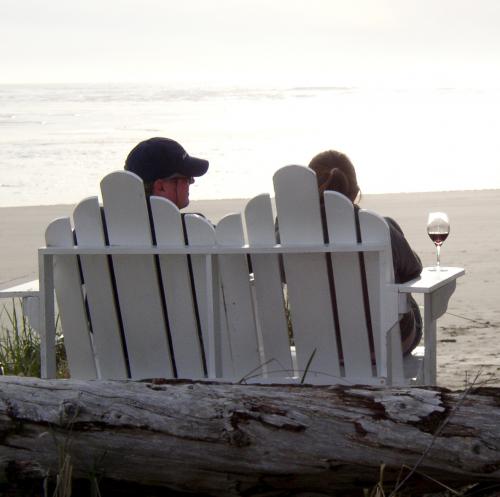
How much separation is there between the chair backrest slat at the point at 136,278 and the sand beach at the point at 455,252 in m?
1.25

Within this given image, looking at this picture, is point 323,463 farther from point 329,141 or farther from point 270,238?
point 329,141

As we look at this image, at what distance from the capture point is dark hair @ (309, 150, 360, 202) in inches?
175

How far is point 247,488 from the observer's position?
303cm

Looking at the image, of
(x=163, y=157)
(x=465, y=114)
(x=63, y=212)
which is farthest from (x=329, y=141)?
(x=163, y=157)

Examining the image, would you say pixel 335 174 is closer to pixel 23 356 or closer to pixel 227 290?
pixel 227 290

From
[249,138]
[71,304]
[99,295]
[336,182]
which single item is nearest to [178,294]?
[99,295]

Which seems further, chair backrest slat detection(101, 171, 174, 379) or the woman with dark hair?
the woman with dark hair

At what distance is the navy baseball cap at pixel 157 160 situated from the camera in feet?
15.3

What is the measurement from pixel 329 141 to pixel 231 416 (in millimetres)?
23324

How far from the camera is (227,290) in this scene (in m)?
4.27

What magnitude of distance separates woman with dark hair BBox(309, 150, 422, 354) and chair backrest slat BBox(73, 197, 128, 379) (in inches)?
34.6

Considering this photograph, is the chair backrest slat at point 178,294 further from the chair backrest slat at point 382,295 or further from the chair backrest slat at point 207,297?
the chair backrest slat at point 382,295

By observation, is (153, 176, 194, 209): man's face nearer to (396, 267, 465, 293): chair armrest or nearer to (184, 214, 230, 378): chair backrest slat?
(184, 214, 230, 378): chair backrest slat

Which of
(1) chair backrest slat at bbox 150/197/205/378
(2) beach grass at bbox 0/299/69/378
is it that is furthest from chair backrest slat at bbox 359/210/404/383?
(2) beach grass at bbox 0/299/69/378
